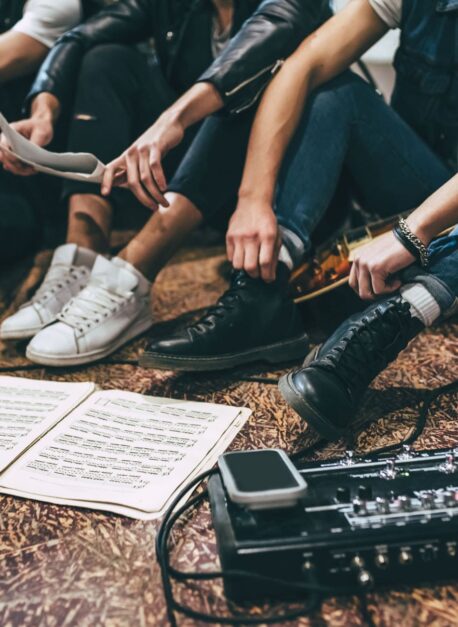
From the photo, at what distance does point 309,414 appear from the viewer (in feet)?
3.17

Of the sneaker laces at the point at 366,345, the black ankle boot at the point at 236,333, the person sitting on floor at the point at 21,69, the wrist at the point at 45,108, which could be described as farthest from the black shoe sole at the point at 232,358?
the person sitting on floor at the point at 21,69

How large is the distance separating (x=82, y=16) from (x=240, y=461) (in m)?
1.46

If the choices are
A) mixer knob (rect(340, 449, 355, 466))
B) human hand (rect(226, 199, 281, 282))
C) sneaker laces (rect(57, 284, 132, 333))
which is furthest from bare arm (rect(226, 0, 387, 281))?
mixer knob (rect(340, 449, 355, 466))

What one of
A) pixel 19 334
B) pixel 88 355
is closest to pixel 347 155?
pixel 88 355

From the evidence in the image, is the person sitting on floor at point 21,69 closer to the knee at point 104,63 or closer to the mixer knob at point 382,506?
the knee at point 104,63

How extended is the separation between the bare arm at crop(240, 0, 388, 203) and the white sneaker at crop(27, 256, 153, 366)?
1.15ft

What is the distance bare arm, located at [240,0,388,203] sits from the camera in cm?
120

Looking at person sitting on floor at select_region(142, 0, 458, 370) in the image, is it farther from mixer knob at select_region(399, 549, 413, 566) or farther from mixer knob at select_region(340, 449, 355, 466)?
mixer knob at select_region(399, 549, 413, 566)

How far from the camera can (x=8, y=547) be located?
2.73 ft

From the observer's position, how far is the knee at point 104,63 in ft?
5.02

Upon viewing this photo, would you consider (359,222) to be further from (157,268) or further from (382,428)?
(382,428)

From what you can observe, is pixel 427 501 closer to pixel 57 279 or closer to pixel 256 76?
pixel 256 76

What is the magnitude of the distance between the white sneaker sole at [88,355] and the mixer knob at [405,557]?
809 millimetres

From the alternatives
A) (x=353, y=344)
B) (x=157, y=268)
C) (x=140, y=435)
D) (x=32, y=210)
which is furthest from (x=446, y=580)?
(x=32, y=210)
